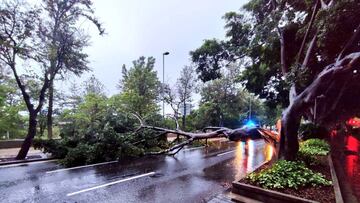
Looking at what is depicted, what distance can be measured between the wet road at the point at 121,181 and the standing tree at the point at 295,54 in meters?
3.35

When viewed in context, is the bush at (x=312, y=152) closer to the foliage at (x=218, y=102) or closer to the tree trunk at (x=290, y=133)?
the tree trunk at (x=290, y=133)

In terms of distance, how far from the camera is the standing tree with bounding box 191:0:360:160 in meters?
8.40

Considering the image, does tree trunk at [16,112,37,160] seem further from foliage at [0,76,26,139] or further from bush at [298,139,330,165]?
bush at [298,139,330,165]

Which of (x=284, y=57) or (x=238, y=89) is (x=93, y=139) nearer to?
(x=284, y=57)

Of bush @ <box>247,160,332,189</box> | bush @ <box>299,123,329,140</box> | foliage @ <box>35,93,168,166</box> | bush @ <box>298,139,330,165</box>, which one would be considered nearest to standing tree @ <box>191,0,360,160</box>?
bush @ <box>298,139,330,165</box>

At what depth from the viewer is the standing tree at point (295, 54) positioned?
27.6 ft

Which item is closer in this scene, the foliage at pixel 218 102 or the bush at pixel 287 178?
the bush at pixel 287 178

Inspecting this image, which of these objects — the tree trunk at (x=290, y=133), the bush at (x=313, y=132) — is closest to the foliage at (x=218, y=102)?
the bush at (x=313, y=132)

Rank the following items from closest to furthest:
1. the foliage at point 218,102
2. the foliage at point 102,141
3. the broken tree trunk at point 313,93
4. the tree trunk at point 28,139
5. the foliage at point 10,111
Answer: the broken tree trunk at point 313,93 → the foliage at point 102,141 → the tree trunk at point 28,139 → the foliage at point 10,111 → the foliage at point 218,102

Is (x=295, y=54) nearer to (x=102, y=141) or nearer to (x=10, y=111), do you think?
(x=102, y=141)

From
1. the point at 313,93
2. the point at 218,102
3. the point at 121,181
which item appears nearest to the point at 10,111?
the point at 121,181

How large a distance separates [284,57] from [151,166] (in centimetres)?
828

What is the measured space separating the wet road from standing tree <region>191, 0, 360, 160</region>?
11.0 feet

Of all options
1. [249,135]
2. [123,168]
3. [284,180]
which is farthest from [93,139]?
[284,180]
